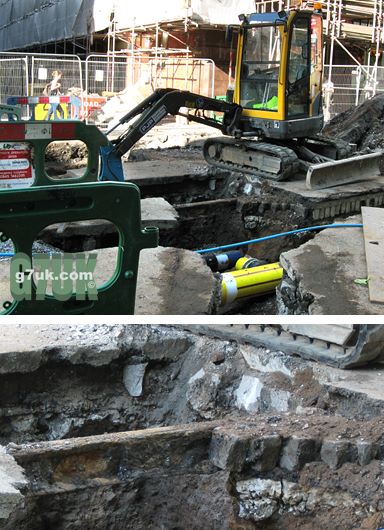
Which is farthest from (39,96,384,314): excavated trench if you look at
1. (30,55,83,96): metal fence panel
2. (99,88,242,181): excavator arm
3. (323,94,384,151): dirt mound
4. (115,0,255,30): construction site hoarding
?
(323,94,384,151): dirt mound

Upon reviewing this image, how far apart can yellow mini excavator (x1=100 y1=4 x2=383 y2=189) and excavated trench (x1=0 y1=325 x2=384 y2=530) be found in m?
3.66

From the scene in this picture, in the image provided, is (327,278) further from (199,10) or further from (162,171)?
(199,10)

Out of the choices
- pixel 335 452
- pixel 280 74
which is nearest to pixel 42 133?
pixel 335 452

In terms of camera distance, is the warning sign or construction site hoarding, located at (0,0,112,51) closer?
the warning sign

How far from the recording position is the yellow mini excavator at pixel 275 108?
→ 982 centimetres

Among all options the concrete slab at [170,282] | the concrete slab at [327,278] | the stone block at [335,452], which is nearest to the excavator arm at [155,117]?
the concrete slab at [170,282]

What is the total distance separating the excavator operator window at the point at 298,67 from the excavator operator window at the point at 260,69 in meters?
0.23

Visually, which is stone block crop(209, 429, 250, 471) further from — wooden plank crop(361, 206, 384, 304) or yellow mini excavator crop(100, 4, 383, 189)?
yellow mini excavator crop(100, 4, 383, 189)

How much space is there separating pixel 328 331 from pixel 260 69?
537 cm

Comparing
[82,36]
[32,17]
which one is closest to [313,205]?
[82,36]

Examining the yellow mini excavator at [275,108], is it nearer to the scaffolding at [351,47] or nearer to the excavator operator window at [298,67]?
the excavator operator window at [298,67]

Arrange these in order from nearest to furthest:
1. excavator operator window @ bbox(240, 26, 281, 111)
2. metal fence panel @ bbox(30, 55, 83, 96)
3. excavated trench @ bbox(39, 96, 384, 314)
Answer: excavated trench @ bbox(39, 96, 384, 314), excavator operator window @ bbox(240, 26, 281, 111), metal fence panel @ bbox(30, 55, 83, 96)

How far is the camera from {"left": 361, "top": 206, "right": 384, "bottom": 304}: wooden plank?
5.52 meters

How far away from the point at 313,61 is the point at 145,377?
18.4ft
